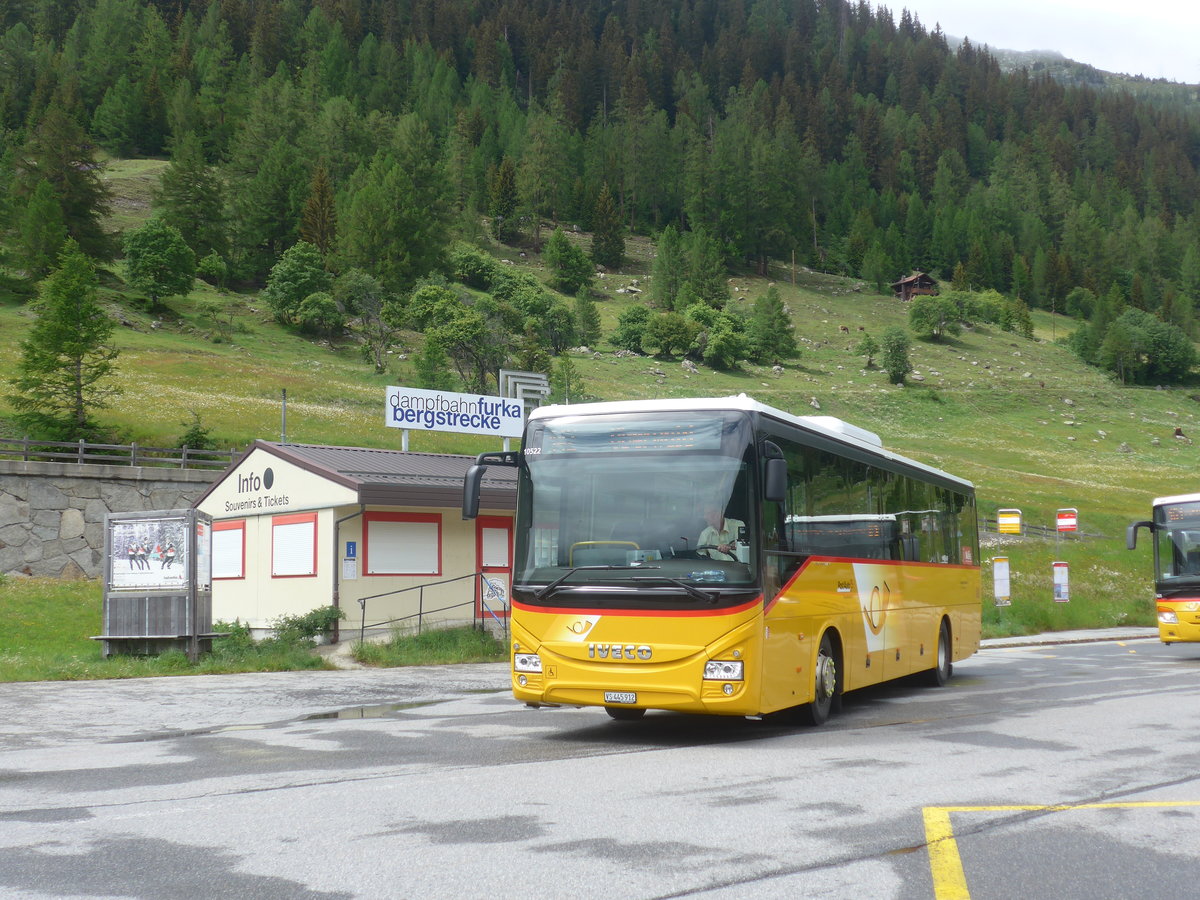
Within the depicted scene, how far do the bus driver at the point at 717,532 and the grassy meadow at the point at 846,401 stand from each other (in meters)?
11.3

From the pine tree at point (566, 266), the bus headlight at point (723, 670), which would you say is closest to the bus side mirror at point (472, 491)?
the bus headlight at point (723, 670)

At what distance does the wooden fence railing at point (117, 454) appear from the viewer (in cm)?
3697

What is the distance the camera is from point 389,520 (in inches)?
959

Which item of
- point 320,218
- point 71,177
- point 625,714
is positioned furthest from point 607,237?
point 625,714

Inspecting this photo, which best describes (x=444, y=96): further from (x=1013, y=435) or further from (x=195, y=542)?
(x=195, y=542)

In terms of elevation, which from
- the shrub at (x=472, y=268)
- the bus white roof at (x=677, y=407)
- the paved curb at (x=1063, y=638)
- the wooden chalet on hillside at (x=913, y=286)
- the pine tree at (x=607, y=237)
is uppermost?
the pine tree at (x=607, y=237)

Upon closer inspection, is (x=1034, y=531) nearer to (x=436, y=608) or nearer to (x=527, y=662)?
(x=436, y=608)

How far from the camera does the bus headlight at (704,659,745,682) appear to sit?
32.8 feet

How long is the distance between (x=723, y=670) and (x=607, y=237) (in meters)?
136

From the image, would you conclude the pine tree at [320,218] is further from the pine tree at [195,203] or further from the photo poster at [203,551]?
the photo poster at [203,551]

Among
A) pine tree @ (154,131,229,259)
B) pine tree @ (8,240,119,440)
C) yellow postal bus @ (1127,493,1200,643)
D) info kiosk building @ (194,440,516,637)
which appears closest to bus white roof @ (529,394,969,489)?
yellow postal bus @ (1127,493,1200,643)

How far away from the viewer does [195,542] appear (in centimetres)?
1845

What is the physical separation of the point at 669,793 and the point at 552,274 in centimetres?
12363

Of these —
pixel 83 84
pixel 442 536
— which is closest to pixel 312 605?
pixel 442 536
